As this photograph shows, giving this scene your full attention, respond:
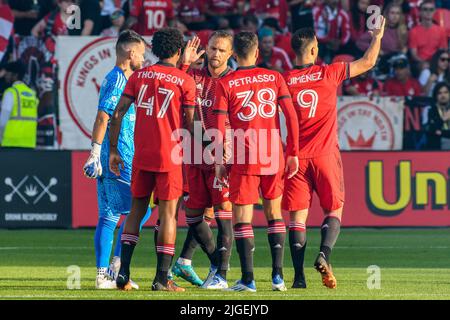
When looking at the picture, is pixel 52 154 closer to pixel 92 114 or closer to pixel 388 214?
pixel 92 114

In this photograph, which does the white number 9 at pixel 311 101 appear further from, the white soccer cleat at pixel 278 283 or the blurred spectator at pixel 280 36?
the blurred spectator at pixel 280 36

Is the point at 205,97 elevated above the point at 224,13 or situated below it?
below

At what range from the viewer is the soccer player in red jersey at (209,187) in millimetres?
11203

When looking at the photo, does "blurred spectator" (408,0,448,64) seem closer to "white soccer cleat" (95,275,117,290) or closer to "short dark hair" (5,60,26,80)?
"short dark hair" (5,60,26,80)

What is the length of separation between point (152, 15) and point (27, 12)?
2.55 m

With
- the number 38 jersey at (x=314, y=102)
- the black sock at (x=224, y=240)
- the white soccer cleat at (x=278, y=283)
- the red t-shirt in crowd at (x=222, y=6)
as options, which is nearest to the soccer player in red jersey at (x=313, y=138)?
the number 38 jersey at (x=314, y=102)

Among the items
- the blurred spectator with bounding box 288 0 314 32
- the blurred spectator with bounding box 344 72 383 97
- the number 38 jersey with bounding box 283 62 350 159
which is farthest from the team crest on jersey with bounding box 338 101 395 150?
the number 38 jersey with bounding box 283 62 350 159

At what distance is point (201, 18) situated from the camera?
22703 millimetres

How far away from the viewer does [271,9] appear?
23.1 m

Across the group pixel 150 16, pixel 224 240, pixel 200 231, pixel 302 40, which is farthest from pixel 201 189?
pixel 150 16

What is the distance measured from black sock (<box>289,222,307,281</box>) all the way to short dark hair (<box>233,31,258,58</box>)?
1672mm

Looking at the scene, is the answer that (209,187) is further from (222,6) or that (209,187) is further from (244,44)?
(222,6)

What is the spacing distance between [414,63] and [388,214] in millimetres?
4975
